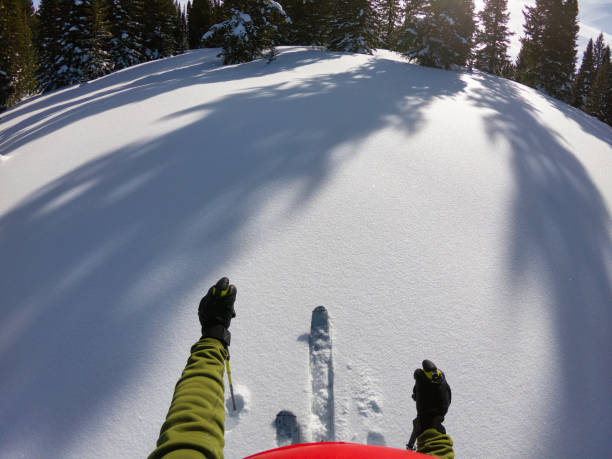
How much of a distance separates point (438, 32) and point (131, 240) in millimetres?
12302

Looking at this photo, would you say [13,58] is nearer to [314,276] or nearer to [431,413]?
[314,276]

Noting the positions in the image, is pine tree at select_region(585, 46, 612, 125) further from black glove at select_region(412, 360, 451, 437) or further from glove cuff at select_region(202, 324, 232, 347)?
glove cuff at select_region(202, 324, 232, 347)

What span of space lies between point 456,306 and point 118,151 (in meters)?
4.93

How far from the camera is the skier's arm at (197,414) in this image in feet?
3.81

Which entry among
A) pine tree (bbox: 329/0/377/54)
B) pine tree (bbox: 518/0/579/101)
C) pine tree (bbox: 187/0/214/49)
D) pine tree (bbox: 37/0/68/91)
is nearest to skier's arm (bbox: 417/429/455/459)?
pine tree (bbox: 329/0/377/54)

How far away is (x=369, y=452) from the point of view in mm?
1037

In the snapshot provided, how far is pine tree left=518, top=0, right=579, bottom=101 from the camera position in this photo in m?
20.0

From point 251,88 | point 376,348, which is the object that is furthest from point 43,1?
point 376,348

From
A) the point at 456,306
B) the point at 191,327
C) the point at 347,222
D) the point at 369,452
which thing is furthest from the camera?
the point at 347,222

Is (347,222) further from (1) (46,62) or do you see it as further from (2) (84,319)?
(1) (46,62)

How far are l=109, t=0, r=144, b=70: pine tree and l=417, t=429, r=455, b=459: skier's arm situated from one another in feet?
93.4

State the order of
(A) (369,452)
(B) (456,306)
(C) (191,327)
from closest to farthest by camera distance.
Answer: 1. (A) (369,452)
2. (C) (191,327)
3. (B) (456,306)

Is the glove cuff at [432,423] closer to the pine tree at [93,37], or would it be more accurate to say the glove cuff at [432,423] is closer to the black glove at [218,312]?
the black glove at [218,312]

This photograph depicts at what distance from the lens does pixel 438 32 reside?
10.8 metres
